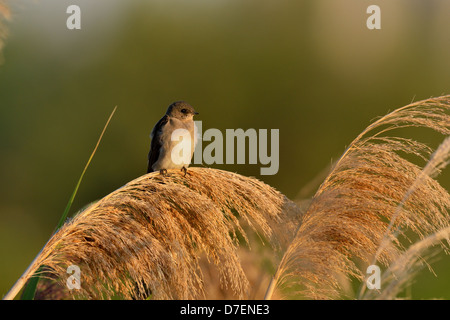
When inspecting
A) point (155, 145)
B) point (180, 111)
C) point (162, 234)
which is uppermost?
point (180, 111)

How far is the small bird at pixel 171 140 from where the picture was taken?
145 inches

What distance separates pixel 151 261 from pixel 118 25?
7.32m

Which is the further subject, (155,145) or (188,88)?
(188,88)

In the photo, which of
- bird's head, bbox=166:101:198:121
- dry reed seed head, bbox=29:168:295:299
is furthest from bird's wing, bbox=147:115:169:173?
dry reed seed head, bbox=29:168:295:299

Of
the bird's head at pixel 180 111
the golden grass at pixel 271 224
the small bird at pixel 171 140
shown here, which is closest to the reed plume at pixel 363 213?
the golden grass at pixel 271 224

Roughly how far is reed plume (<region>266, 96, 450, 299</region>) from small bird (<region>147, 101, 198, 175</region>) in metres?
1.42

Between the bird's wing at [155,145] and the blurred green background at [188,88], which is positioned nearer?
the bird's wing at [155,145]

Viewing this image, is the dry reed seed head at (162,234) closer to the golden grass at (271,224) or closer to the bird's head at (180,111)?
the golden grass at (271,224)

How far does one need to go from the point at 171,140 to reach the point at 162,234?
161 centimetres

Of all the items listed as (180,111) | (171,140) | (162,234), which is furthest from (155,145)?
(162,234)

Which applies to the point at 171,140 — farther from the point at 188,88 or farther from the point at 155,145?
the point at 188,88

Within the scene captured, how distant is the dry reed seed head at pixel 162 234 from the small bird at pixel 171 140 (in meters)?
1.15

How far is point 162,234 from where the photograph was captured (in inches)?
91.0

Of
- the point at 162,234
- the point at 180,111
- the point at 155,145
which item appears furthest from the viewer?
the point at 180,111
